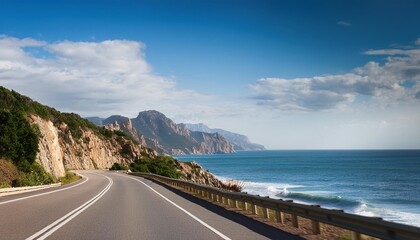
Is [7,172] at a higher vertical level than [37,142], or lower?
lower

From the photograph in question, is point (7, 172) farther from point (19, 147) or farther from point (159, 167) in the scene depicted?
point (159, 167)

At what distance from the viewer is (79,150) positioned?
112500 mm

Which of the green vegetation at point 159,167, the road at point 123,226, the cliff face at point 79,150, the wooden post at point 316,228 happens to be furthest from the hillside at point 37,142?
the wooden post at point 316,228

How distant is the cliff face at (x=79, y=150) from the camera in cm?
5854

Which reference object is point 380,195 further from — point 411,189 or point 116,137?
point 116,137

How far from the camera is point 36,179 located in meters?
40.5

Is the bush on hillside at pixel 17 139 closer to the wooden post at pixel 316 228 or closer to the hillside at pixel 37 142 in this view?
the hillside at pixel 37 142

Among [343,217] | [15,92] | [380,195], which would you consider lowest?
[380,195]

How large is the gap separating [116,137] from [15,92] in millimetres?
88916

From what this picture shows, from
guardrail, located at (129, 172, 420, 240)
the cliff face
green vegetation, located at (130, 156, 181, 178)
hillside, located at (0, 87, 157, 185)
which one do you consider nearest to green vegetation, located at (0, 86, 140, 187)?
hillside, located at (0, 87, 157, 185)

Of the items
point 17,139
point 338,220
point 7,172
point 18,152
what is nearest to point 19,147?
point 18,152

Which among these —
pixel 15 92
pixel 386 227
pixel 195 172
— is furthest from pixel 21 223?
pixel 195 172

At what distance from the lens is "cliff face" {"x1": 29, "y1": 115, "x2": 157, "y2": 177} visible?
192ft

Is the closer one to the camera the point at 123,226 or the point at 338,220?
the point at 338,220
